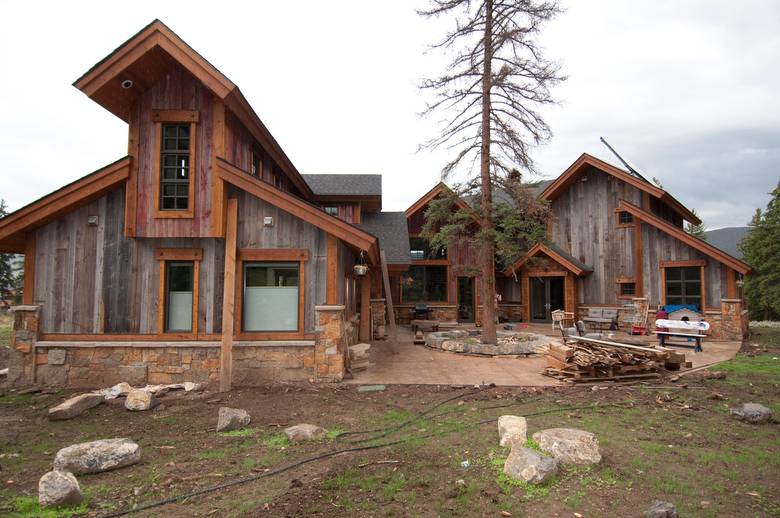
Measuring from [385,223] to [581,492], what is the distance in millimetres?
17220

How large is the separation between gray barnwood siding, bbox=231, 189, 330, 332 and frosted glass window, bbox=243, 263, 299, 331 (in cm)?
37

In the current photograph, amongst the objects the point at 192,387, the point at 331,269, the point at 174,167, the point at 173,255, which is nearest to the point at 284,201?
the point at 331,269

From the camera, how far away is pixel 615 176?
1941cm

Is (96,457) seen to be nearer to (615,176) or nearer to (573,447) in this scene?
(573,447)

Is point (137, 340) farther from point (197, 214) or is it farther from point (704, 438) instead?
point (704, 438)

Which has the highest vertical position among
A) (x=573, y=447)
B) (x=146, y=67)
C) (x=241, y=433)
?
(x=146, y=67)

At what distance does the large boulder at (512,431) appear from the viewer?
212 inches

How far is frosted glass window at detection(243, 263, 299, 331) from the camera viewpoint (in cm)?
936

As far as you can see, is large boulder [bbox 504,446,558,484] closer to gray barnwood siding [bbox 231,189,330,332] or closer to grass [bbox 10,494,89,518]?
grass [bbox 10,494,89,518]

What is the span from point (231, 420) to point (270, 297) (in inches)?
132

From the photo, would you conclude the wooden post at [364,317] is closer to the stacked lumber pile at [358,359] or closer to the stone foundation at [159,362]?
the stacked lumber pile at [358,359]

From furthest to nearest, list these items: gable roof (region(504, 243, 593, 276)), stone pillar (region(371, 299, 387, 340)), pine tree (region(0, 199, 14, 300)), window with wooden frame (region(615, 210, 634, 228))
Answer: pine tree (region(0, 199, 14, 300)) < gable roof (region(504, 243, 593, 276)) < window with wooden frame (region(615, 210, 634, 228)) < stone pillar (region(371, 299, 387, 340))

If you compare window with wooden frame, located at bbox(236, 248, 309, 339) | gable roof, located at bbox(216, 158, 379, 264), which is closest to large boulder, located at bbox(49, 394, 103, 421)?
window with wooden frame, located at bbox(236, 248, 309, 339)

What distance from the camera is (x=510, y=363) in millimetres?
11547
